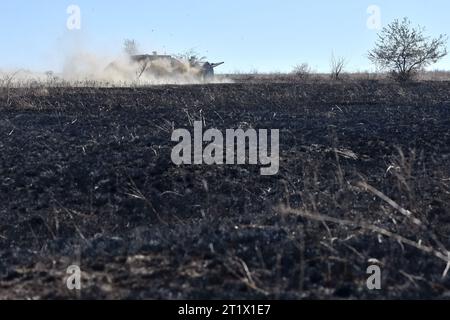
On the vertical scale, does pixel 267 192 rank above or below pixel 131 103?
below

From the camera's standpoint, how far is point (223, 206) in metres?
7.24

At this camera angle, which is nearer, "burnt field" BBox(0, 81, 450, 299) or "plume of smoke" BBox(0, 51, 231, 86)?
"burnt field" BBox(0, 81, 450, 299)

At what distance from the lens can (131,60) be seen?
35344mm

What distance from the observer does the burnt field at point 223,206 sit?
4555 mm

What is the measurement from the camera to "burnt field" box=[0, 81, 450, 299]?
14.9ft

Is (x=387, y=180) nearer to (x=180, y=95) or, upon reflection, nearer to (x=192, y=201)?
(x=192, y=201)

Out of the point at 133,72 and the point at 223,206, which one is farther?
the point at 133,72

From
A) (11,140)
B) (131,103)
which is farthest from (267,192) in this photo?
(131,103)

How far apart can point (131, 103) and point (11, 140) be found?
4912 millimetres

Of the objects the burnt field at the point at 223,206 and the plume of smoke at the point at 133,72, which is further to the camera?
the plume of smoke at the point at 133,72
